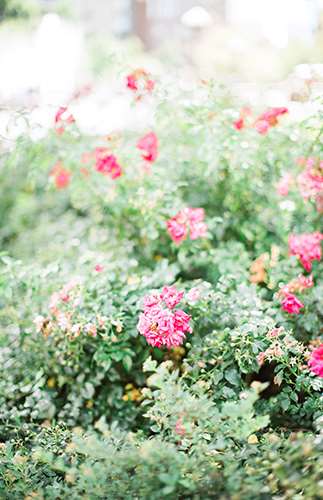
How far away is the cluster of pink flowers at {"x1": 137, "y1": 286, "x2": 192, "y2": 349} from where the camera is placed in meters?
1.87

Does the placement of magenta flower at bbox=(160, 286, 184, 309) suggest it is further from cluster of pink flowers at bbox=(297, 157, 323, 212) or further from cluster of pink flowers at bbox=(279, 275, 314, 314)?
cluster of pink flowers at bbox=(297, 157, 323, 212)

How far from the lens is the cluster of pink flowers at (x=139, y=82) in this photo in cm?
261

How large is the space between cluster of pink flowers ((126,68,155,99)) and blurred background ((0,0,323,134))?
0.09m

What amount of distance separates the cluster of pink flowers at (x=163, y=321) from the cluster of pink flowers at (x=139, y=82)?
1.06 m

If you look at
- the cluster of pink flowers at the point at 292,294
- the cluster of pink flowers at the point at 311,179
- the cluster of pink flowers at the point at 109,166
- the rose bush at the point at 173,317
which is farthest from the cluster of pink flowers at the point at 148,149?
the cluster of pink flowers at the point at 292,294

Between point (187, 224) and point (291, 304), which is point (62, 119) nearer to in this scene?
point (187, 224)

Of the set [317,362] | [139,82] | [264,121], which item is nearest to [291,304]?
[317,362]

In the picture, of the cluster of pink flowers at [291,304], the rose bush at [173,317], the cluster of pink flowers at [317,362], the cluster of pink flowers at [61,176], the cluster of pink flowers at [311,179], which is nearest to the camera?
the rose bush at [173,317]

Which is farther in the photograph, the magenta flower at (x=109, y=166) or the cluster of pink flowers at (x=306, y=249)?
the magenta flower at (x=109, y=166)

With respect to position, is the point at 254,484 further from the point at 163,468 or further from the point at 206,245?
the point at 206,245

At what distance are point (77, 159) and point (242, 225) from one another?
83 centimetres

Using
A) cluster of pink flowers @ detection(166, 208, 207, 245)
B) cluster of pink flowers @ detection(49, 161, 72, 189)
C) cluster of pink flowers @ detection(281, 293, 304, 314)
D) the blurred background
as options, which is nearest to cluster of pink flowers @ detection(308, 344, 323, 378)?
cluster of pink flowers @ detection(281, 293, 304, 314)

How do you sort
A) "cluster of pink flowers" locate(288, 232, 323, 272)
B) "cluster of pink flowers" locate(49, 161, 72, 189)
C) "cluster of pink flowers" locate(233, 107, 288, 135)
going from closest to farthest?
1. "cluster of pink flowers" locate(288, 232, 323, 272)
2. "cluster of pink flowers" locate(233, 107, 288, 135)
3. "cluster of pink flowers" locate(49, 161, 72, 189)

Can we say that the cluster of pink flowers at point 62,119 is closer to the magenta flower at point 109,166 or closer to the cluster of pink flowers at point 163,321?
the magenta flower at point 109,166
